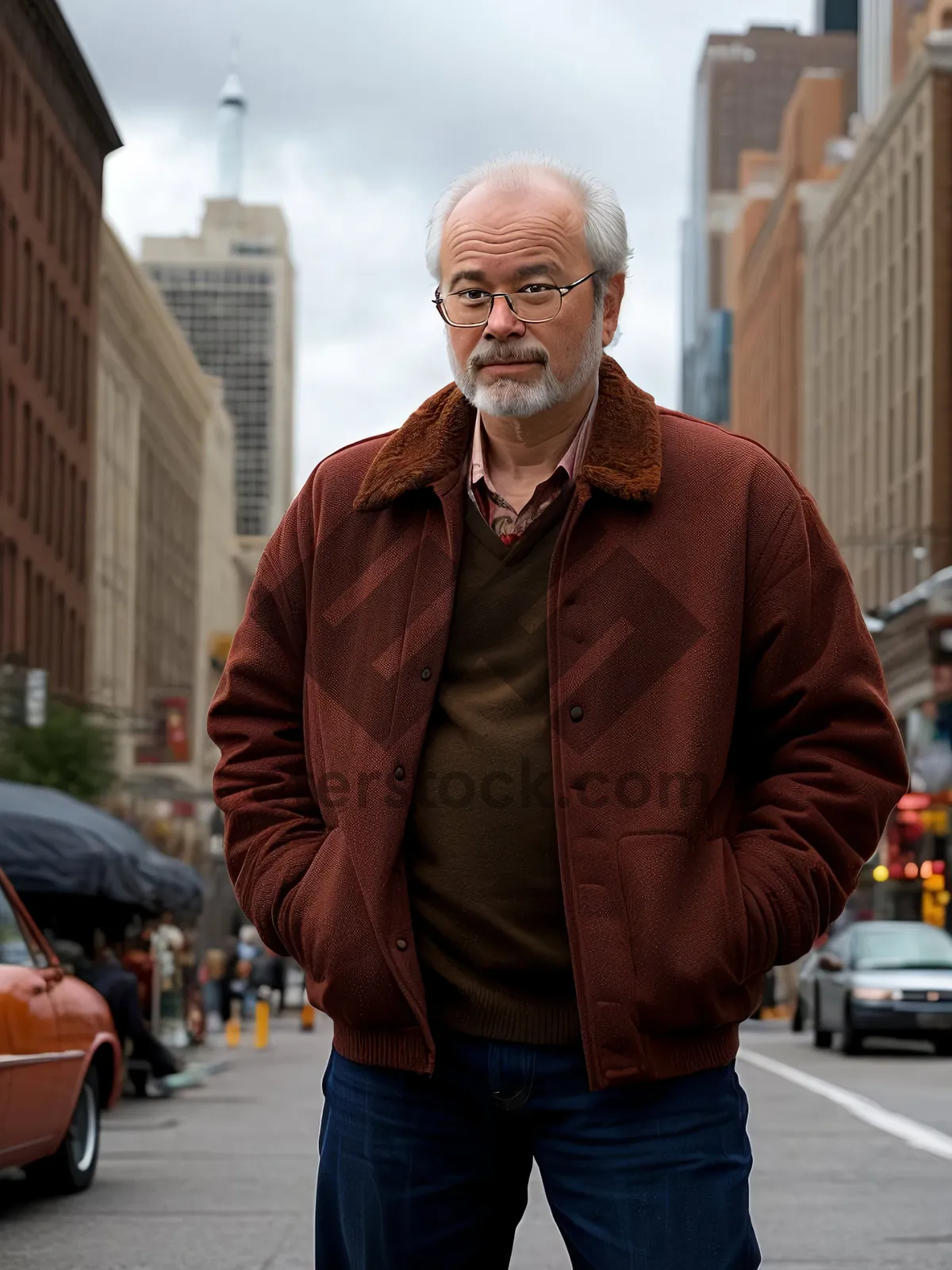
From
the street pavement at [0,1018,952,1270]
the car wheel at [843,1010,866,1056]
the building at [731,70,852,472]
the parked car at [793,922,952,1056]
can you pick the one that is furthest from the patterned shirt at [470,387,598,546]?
the building at [731,70,852,472]

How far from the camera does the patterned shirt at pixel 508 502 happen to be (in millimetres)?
3445

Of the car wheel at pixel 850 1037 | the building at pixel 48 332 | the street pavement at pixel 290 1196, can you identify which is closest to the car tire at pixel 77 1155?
the street pavement at pixel 290 1196

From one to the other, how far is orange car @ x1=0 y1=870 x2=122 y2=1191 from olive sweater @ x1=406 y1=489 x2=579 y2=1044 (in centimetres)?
630

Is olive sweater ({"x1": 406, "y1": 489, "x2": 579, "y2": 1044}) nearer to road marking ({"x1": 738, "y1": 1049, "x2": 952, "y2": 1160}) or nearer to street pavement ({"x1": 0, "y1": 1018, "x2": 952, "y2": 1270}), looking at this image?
street pavement ({"x1": 0, "y1": 1018, "x2": 952, "y2": 1270})

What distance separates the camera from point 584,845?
316 centimetres

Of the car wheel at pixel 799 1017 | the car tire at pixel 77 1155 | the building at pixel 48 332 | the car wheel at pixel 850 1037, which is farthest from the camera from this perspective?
the building at pixel 48 332

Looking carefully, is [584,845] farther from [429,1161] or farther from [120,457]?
[120,457]

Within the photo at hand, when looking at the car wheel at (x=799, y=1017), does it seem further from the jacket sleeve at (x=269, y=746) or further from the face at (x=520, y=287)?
the face at (x=520, y=287)

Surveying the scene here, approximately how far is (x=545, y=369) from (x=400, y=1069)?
3.32 feet

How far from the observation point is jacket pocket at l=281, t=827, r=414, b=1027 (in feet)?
10.5

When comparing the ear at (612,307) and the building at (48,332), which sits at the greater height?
the building at (48,332)

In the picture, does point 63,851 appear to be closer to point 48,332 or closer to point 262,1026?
point 262,1026

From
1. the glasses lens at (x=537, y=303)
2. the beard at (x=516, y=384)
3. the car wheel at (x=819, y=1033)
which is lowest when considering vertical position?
the car wheel at (x=819, y=1033)

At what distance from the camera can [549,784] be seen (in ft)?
10.6
